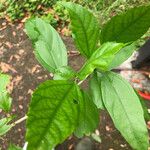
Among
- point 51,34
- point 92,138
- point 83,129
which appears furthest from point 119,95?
point 92,138

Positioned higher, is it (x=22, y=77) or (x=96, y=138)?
(x=22, y=77)

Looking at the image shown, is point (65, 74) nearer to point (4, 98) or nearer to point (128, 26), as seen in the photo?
point (128, 26)

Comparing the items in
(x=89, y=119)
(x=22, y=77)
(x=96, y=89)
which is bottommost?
(x=22, y=77)

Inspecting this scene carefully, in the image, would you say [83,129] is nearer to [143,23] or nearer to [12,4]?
[143,23]

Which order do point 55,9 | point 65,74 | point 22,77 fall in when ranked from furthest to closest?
point 55,9 < point 22,77 < point 65,74

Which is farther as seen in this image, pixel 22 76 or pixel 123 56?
pixel 22 76

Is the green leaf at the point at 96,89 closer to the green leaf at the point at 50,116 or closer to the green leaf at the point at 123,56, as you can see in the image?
the green leaf at the point at 123,56

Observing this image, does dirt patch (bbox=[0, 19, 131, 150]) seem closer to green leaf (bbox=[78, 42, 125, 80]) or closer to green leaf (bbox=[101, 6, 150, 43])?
green leaf (bbox=[101, 6, 150, 43])

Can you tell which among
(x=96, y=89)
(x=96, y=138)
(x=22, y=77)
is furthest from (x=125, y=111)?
(x=22, y=77)
